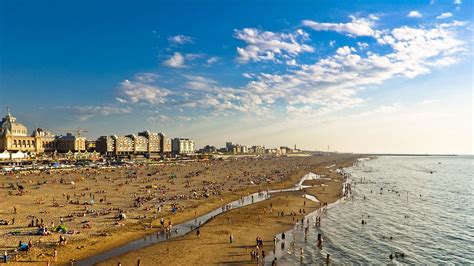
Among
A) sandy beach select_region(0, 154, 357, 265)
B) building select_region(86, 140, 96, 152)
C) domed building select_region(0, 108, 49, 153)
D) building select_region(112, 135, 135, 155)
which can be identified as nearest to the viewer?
sandy beach select_region(0, 154, 357, 265)

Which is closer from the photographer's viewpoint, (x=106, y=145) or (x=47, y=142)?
(x=47, y=142)

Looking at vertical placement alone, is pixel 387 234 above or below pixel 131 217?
below

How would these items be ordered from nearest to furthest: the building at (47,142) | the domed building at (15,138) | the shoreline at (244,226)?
the shoreline at (244,226) < the domed building at (15,138) < the building at (47,142)

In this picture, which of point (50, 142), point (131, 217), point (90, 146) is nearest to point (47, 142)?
point (50, 142)

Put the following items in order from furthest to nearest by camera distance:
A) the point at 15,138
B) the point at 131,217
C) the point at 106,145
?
the point at 106,145
the point at 15,138
the point at 131,217

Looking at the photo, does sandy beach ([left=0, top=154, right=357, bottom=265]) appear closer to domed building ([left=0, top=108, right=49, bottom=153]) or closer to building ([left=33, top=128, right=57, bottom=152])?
domed building ([left=0, top=108, right=49, bottom=153])

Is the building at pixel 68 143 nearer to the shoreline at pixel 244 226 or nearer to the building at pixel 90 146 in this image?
the building at pixel 90 146

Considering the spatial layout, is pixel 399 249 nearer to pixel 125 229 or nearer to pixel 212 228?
pixel 212 228

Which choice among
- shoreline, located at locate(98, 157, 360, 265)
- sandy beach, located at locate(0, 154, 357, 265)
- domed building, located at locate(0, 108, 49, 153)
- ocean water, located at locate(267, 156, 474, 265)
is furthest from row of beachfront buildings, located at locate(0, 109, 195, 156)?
ocean water, located at locate(267, 156, 474, 265)

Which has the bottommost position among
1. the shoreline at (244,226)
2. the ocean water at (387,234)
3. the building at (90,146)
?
the ocean water at (387,234)

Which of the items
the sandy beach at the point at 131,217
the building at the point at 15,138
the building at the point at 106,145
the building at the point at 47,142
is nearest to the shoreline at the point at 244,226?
the sandy beach at the point at 131,217

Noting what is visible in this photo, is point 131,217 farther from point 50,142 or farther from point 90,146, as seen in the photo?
point 90,146
